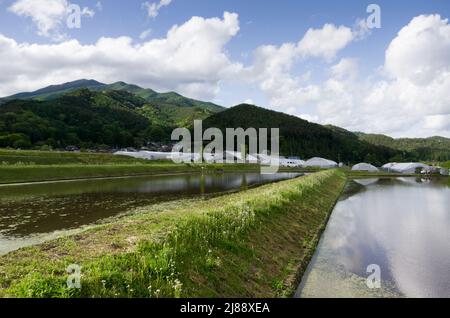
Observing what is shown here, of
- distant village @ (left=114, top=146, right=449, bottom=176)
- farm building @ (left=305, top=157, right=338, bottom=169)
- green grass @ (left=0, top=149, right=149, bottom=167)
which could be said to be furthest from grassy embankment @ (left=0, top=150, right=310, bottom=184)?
farm building @ (left=305, top=157, right=338, bottom=169)

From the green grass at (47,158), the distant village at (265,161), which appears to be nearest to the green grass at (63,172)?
the green grass at (47,158)

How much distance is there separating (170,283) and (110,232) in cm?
654

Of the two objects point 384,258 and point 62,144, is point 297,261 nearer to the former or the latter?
point 384,258

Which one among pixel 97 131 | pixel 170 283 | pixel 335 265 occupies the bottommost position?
pixel 335 265

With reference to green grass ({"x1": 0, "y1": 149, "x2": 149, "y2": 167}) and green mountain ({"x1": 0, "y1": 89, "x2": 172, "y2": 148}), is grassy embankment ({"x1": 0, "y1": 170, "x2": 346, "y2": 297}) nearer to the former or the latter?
green grass ({"x1": 0, "y1": 149, "x2": 149, "y2": 167})

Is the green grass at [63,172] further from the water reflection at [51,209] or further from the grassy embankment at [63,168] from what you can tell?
the water reflection at [51,209]

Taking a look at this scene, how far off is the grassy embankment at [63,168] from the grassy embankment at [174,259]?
1553 inches

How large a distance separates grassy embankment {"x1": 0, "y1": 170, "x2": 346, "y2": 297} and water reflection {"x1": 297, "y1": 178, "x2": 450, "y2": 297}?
104cm

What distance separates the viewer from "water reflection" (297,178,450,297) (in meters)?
13.1

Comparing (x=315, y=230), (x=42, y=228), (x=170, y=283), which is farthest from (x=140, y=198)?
(x=170, y=283)

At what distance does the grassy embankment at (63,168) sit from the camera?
50.5 metres

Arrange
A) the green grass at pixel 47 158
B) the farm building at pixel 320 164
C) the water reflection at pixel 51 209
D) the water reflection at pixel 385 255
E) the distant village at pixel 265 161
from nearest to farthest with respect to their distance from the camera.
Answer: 1. the water reflection at pixel 385 255
2. the water reflection at pixel 51 209
3. the green grass at pixel 47 158
4. the distant village at pixel 265 161
5. the farm building at pixel 320 164

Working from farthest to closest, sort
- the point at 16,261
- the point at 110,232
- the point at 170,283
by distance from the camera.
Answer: the point at 110,232, the point at 16,261, the point at 170,283
